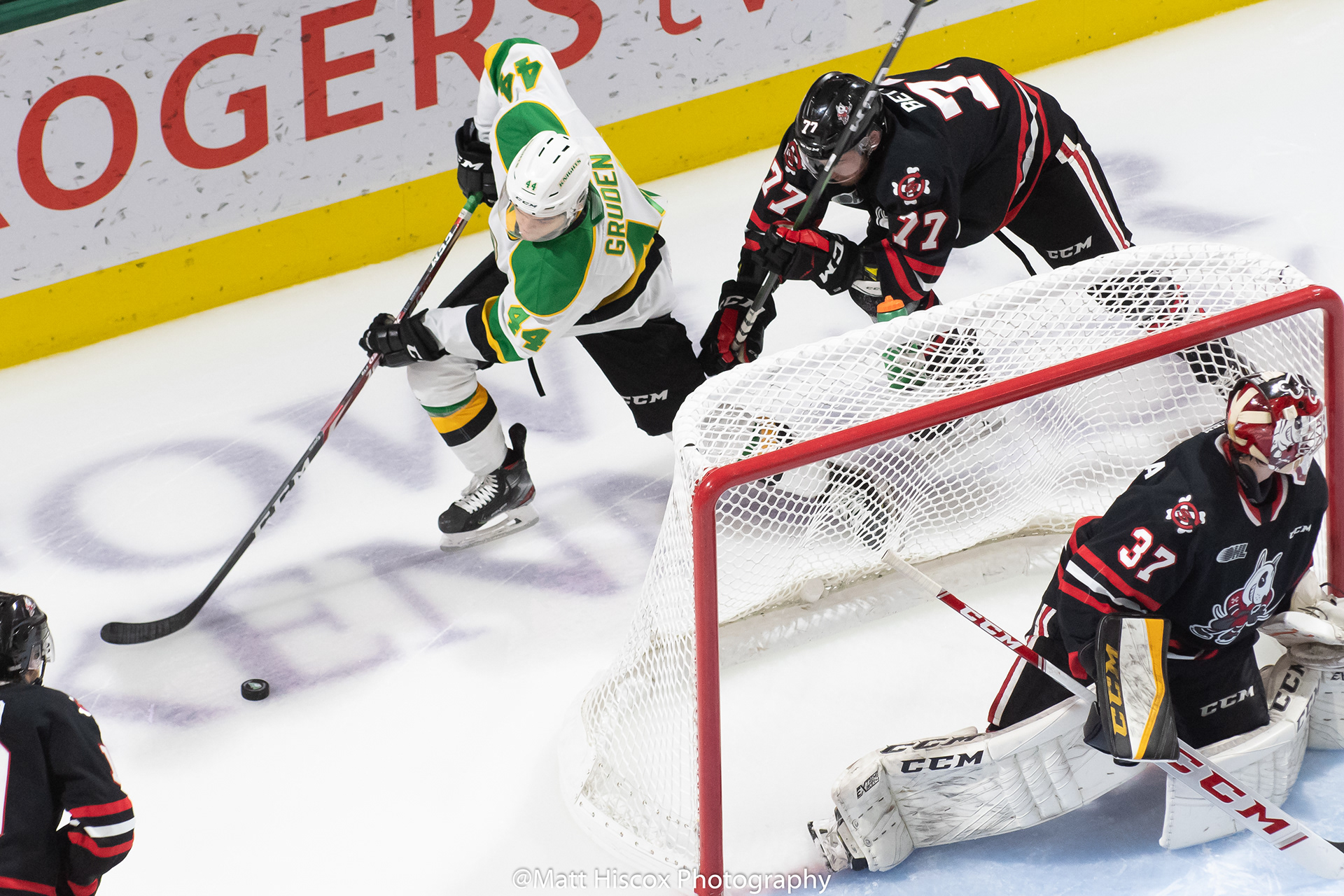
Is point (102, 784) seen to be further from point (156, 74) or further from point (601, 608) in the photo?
point (156, 74)

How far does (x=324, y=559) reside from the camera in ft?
12.3

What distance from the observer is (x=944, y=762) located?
2707mm

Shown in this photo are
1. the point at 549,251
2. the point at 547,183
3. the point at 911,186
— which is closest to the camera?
the point at 547,183

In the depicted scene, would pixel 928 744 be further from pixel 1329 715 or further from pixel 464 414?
pixel 464 414

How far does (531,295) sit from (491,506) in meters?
0.75

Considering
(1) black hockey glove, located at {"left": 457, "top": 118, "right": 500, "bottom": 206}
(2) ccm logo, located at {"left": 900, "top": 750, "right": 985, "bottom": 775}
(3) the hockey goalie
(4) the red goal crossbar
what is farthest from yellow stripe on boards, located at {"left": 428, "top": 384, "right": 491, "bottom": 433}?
(2) ccm logo, located at {"left": 900, "top": 750, "right": 985, "bottom": 775}

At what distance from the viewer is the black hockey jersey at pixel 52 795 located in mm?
2180

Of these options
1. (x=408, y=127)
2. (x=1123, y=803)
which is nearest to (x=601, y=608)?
(x=1123, y=803)

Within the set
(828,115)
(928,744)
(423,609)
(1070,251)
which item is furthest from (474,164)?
(928,744)

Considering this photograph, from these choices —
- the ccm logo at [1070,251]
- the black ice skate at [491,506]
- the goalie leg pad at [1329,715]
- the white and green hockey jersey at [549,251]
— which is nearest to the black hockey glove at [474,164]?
the white and green hockey jersey at [549,251]

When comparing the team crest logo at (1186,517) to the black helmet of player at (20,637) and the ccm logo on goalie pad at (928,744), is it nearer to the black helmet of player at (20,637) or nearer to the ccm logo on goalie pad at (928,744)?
the ccm logo on goalie pad at (928,744)

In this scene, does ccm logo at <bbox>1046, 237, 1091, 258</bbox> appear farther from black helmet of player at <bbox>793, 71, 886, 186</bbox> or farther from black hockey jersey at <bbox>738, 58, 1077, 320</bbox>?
black helmet of player at <bbox>793, 71, 886, 186</bbox>

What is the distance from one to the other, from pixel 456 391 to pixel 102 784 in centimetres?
149

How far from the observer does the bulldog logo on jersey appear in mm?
2602
